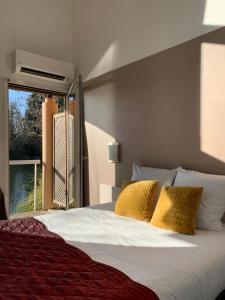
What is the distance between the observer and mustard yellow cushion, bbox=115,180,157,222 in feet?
7.68

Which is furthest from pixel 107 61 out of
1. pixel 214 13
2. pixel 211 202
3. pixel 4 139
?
pixel 211 202

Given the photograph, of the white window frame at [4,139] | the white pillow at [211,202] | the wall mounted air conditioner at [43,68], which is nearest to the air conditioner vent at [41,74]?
the wall mounted air conditioner at [43,68]

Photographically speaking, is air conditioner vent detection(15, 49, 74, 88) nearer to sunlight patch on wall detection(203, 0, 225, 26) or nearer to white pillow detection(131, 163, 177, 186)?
white pillow detection(131, 163, 177, 186)

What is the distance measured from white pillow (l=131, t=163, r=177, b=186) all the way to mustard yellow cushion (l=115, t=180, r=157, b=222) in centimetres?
14

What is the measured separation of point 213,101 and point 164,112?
0.57m

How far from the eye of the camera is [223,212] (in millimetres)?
2129

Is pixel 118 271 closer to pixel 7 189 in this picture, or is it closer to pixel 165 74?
pixel 165 74

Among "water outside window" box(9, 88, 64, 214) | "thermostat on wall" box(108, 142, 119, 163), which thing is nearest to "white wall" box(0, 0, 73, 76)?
"water outside window" box(9, 88, 64, 214)

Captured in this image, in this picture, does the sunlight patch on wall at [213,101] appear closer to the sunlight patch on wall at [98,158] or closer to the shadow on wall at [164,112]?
the shadow on wall at [164,112]

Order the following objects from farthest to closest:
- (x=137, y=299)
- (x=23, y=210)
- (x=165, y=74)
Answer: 1. (x=23, y=210)
2. (x=165, y=74)
3. (x=137, y=299)

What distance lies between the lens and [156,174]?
2.66 meters

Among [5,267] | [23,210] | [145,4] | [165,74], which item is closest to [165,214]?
[5,267]

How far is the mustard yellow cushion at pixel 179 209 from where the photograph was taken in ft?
6.43

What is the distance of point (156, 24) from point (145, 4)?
1.07 feet
